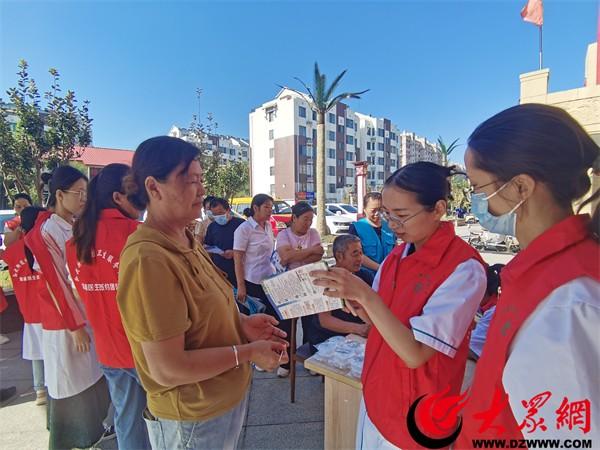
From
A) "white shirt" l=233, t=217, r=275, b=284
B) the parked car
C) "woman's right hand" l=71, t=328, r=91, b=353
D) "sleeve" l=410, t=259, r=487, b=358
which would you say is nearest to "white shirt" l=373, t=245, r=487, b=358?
"sleeve" l=410, t=259, r=487, b=358

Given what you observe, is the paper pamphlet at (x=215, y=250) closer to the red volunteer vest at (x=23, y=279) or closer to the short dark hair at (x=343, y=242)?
the red volunteer vest at (x=23, y=279)

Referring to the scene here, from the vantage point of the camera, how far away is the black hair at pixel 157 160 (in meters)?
1.15

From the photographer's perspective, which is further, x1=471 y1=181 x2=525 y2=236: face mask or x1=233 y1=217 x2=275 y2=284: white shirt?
x1=233 y1=217 x2=275 y2=284: white shirt

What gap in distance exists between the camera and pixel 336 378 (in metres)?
1.79

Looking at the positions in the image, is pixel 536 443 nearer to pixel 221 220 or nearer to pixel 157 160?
pixel 157 160

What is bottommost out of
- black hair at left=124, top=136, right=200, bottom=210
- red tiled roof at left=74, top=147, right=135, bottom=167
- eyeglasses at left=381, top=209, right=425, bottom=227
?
eyeglasses at left=381, top=209, right=425, bottom=227

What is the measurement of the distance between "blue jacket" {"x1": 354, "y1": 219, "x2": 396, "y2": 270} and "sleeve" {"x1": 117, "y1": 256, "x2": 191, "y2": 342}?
2765 mm

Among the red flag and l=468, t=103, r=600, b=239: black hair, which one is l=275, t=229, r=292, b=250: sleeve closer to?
l=468, t=103, r=600, b=239: black hair

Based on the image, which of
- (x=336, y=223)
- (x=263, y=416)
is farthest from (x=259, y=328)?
(x=336, y=223)

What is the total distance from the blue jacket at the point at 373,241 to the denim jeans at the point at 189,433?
2.57 metres

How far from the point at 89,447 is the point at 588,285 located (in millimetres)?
2922

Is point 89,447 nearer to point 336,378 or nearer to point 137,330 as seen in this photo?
point 336,378

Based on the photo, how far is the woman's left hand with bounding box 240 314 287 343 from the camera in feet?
4.56

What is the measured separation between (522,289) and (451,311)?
255 millimetres
